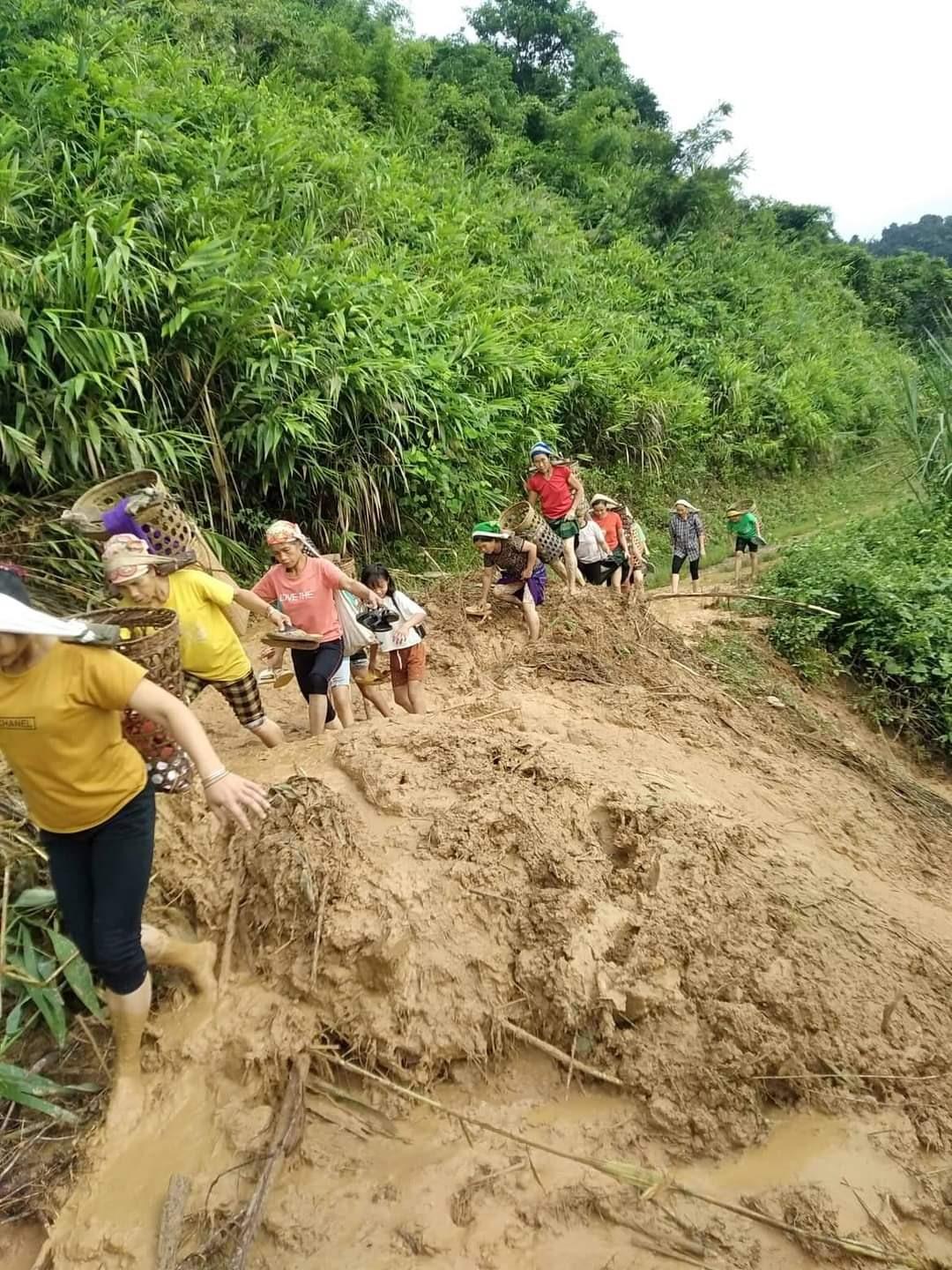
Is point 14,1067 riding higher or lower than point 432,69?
lower

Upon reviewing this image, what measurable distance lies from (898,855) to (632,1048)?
96.8 inches

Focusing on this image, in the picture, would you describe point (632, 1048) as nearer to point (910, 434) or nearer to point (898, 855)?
point (898, 855)

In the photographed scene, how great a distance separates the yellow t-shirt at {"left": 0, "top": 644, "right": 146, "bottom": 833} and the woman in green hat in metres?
3.66

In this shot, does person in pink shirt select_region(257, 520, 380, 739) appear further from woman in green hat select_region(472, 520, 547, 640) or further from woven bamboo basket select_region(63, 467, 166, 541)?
woman in green hat select_region(472, 520, 547, 640)

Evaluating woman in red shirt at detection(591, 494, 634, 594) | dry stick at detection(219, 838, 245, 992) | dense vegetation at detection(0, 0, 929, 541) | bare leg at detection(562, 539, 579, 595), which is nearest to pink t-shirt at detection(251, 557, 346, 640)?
dry stick at detection(219, 838, 245, 992)

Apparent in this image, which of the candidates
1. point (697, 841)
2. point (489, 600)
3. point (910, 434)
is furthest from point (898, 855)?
point (910, 434)

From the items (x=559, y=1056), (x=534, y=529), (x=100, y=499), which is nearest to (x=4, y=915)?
(x=559, y=1056)

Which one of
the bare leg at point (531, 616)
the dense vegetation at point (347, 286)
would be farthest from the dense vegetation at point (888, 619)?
the dense vegetation at point (347, 286)

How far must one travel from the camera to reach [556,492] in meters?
6.86

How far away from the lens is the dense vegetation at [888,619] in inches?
220

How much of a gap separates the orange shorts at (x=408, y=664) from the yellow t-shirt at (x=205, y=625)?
109 cm

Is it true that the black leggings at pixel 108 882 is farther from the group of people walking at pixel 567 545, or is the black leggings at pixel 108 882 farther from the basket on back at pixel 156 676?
the group of people walking at pixel 567 545

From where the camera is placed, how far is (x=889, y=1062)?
2.38 m

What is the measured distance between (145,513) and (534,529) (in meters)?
3.11
